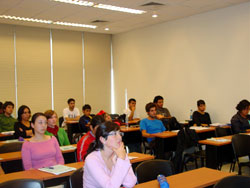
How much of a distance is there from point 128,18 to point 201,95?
2.72 m

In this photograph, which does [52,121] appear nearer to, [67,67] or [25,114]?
[25,114]

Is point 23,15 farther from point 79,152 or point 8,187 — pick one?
point 8,187

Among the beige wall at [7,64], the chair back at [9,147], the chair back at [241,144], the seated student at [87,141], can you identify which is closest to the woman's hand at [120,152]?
the seated student at [87,141]

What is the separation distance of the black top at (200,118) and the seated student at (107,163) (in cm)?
495

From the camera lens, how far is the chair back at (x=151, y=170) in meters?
Answer: 2.67

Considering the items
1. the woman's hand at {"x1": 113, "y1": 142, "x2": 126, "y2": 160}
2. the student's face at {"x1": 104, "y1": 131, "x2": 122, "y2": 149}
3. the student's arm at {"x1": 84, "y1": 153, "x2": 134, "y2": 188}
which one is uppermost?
the student's face at {"x1": 104, "y1": 131, "x2": 122, "y2": 149}

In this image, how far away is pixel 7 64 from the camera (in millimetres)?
8320

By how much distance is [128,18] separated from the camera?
772 centimetres

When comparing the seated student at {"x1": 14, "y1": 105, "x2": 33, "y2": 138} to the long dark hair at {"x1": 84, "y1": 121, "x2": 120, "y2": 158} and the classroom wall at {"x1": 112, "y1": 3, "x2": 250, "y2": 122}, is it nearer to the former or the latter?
the long dark hair at {"x1": 84, "y1": 121, "x2": 120, "y2": 158}

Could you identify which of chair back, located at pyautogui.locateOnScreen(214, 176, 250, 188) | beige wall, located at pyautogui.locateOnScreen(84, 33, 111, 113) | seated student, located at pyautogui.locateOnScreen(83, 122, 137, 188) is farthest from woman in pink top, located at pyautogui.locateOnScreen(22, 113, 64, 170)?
beige wall, located at pyautogui.locateOnScreen(84, 33, 111, 113)

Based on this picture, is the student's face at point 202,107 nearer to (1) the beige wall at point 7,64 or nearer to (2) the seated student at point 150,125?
(2) the seated student at point 150,125

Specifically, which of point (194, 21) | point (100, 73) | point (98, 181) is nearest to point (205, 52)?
point (194, 21)

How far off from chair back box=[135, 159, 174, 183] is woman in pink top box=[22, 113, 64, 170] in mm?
1342

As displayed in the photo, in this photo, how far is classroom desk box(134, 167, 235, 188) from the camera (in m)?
2.46
